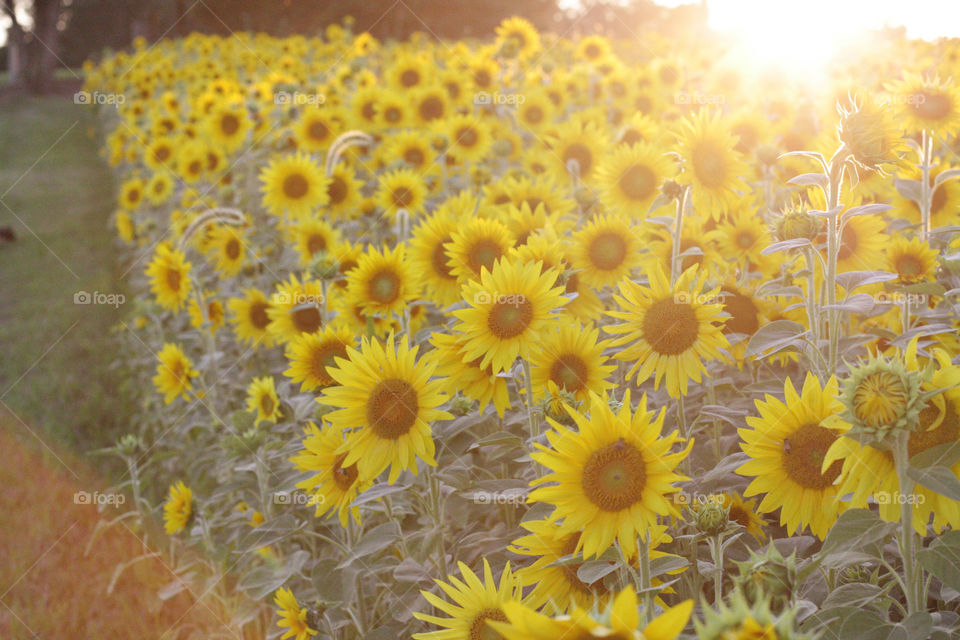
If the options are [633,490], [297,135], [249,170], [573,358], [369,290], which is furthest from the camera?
[249,170]

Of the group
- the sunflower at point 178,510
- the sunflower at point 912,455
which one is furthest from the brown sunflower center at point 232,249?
the sunflower at point 912,455

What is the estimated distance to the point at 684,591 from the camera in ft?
7.13

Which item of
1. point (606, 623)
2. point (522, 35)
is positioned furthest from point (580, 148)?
point (522, 35)

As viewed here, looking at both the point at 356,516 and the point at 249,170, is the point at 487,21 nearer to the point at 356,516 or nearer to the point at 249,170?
the point at 249,170

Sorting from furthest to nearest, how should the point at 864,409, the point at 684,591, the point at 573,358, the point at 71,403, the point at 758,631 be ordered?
the point at 71,403 < the point at 573,358 < the point at 684,591 < the point at 864,409 < the point at 758,631

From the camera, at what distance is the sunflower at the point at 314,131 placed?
6.66m

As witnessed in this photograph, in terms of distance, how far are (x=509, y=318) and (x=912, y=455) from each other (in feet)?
3.44

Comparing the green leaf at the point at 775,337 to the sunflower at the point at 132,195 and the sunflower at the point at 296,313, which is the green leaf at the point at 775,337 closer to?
the sunflower at the point at 296,313

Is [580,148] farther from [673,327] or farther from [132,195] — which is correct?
[132,195]

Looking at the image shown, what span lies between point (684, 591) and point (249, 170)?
21.8 feet

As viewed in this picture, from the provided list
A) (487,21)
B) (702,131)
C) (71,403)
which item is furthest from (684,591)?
(487,21)

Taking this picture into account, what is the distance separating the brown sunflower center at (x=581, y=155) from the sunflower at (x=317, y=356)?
2.49 meters

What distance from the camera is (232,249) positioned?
16.6 ft

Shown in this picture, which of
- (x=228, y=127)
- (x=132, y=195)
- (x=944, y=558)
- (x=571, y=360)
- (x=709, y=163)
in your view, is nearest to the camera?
(x=944, y=558)
